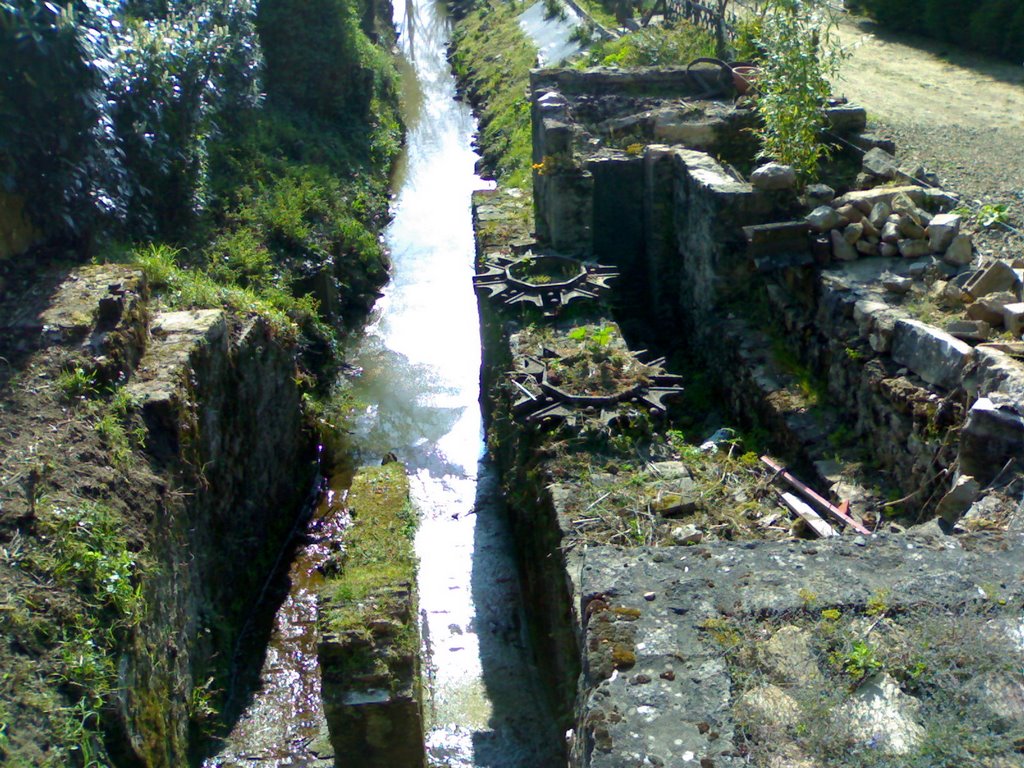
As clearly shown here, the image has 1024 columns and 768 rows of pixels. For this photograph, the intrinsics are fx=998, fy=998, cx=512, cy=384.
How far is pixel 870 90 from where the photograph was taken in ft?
46.1

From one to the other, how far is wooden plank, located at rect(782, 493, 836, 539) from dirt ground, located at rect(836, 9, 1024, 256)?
2.63m

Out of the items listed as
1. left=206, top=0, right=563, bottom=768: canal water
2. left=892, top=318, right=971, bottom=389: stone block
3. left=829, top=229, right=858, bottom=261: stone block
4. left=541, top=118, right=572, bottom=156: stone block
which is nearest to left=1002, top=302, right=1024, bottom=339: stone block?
left=892, top=318, right=971, bottom=389: stone block

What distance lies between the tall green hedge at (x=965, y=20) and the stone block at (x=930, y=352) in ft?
37.1

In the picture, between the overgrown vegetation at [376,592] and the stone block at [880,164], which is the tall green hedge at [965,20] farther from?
the overgrown vegetation at [376,592]

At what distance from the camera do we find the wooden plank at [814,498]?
231 inches

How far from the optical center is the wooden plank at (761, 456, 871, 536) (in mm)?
5869

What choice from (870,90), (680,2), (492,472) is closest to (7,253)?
(492,472)

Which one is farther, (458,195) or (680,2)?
(680,2)

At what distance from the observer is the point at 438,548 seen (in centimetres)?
877

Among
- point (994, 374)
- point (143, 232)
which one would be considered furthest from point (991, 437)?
point (143, 232)

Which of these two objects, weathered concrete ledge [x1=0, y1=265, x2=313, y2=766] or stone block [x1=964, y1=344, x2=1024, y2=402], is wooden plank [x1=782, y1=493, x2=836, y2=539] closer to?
stone block [x1=964, y1=344, x2=1024, y2=402]

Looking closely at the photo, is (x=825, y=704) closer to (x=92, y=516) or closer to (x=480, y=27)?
(x=92, y=516)

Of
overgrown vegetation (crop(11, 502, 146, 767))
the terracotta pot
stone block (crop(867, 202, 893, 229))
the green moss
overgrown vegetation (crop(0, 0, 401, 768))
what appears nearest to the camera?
overgrown vegetation (crop(11, 502, 146, 767))

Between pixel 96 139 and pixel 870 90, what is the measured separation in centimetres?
1036
